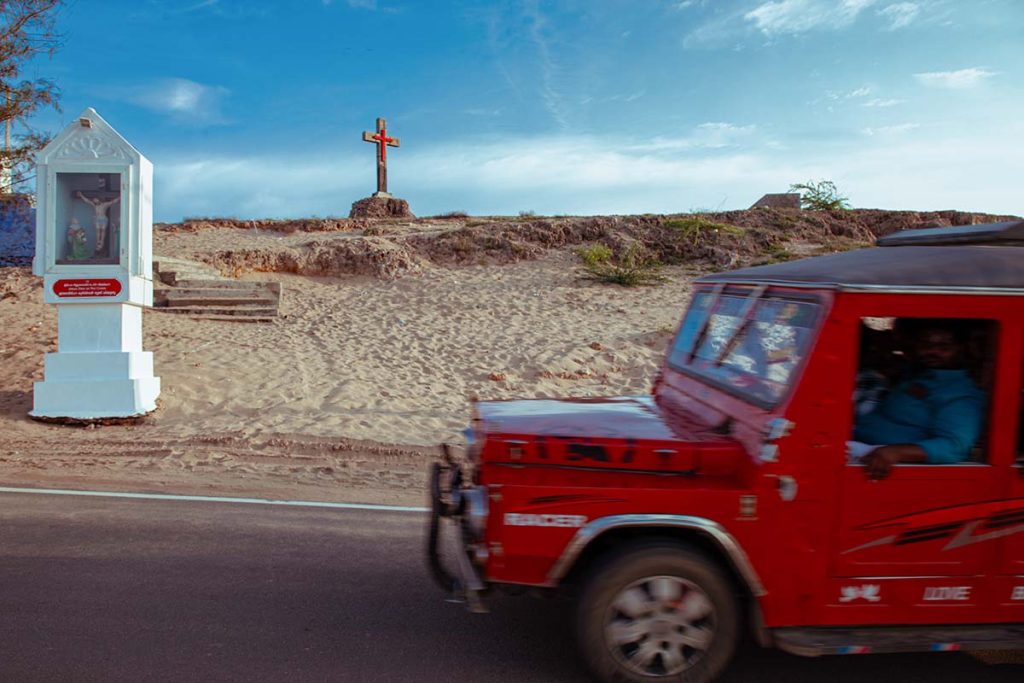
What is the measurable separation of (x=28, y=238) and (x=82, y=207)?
11169 mm

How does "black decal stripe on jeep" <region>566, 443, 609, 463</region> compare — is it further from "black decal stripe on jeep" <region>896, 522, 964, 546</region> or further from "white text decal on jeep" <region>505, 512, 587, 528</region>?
A: "black decal stripe on jeep" <region>896, 522, 964, 546</region>

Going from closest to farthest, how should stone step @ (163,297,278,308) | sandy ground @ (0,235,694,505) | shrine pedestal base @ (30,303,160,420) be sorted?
1. sandy ground @ (0,235,694,505)
2. shrine pedestal base @ (30,303,160,420)
3. stone step @ (163,297,278,308)

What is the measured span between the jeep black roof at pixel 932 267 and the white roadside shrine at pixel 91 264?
8.70 m

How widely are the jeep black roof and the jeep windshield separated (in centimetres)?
14

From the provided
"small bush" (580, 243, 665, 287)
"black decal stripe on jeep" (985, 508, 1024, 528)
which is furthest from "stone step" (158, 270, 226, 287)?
"black decal stripe on jeep" (985, 508, 1024, 528)

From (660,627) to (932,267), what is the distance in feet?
6.47

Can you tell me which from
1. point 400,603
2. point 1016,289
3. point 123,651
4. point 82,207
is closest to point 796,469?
point 1016,289

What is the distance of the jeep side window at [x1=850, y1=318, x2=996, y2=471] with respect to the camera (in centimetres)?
357

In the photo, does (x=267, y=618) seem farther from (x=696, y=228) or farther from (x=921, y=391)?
(x=696, y=228)

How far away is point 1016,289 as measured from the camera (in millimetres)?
3467

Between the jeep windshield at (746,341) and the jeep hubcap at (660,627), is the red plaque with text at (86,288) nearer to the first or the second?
the jeep windshield at (746,341)

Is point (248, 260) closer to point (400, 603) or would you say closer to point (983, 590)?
point (400, 603)

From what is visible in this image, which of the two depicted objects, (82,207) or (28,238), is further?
(28,238)

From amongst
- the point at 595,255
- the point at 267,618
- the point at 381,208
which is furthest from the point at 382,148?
the point at 267,618
